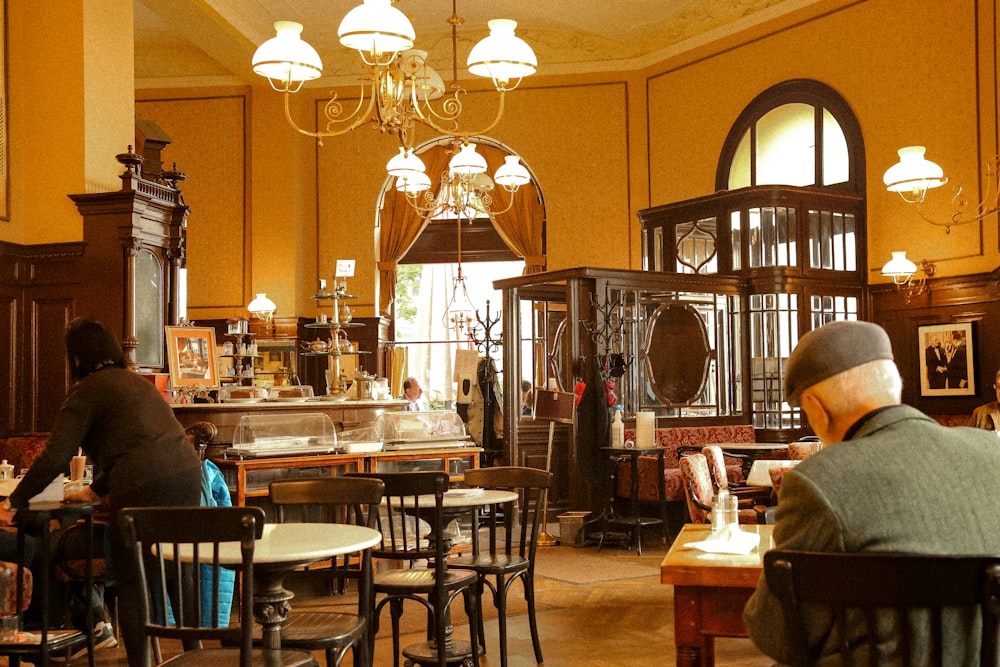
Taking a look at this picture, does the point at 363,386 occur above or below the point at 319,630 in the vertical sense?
above

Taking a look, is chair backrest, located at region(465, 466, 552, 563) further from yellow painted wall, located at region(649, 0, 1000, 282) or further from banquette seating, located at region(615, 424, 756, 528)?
yellow painted wall, located at region(649, 0, 1000, 282)

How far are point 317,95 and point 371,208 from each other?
5.74 feet

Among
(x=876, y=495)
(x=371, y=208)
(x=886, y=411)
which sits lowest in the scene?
(x=876, y=495)

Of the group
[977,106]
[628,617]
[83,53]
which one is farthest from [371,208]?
[628,617]

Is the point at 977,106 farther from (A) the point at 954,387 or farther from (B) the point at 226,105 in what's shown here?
(B) the point at 226,105

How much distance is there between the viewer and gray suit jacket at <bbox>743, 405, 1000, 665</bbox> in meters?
1.80

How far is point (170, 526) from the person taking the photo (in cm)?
285

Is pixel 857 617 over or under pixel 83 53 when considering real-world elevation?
under

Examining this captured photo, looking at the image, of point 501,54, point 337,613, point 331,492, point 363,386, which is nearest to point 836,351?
point 337,613

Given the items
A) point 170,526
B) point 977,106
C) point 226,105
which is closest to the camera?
point 170,526

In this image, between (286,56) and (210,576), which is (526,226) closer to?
(286,56)

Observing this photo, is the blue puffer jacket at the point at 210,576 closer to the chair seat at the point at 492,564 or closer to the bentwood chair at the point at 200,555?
the chair seat at the point at 492,564

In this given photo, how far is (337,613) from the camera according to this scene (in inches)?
141

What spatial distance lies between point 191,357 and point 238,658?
4707 millimetres
